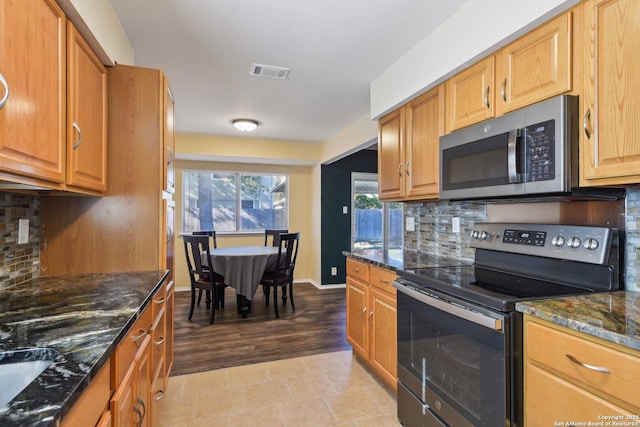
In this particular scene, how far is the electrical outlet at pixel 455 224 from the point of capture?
90.3 inches

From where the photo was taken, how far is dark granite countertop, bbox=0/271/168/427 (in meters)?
0.62

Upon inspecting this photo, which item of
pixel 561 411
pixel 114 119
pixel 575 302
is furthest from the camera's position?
pixel 114 119

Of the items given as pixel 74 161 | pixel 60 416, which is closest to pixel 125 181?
pixel 74 161

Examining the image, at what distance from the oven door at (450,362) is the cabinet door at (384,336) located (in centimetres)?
15

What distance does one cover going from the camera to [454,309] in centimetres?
144

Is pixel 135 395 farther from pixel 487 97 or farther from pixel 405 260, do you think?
pixel 487 97

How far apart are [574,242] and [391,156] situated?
1.45m

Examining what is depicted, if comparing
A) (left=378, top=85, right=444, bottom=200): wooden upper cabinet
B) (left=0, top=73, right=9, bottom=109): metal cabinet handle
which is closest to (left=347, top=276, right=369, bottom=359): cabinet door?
(left=378, top=85, right=444, bottom=200): wooden upper cabinet

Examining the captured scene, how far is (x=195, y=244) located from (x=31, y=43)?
275cm

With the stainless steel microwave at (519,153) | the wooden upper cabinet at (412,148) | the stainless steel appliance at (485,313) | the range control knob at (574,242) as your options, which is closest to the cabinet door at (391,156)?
the wooden upper cabinet at (412,148)

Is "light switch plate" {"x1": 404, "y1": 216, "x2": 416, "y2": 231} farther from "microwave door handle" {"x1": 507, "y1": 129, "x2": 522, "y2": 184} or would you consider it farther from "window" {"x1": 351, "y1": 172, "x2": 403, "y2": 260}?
"window" {"x1": 351, "y1": 172, "x2": 403, "y2": 260}

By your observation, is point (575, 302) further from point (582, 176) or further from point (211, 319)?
point (211, 319)

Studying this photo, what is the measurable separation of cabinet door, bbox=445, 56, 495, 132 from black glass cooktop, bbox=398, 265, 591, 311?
2.77ft

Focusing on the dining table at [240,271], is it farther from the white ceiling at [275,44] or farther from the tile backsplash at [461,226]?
the tile backsplash at [461,226]
